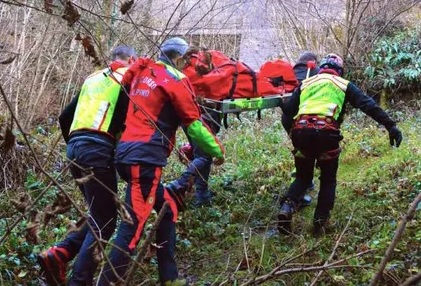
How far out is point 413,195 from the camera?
6.14 metres

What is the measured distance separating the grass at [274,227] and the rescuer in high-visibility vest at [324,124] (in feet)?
0.84

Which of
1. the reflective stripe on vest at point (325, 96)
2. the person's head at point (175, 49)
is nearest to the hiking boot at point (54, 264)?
the person's head at point (175, 49)

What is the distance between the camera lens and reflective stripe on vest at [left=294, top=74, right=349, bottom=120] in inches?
214

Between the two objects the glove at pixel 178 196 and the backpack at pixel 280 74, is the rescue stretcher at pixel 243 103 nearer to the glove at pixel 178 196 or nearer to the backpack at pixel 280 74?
the backpack at pixel 280 74

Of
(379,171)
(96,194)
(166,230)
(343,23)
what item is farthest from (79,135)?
(343,23)

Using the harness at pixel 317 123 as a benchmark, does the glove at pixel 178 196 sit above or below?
below

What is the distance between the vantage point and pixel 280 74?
6.36m

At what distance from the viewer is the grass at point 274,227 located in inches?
179

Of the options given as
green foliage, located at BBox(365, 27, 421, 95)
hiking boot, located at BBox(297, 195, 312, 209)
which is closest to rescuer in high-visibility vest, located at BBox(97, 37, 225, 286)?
hiking boot, located at BBox(297, 195, 312, 209)

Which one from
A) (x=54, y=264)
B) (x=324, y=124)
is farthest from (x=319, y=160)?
(x=54, y=264)

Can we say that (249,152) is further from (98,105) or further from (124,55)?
(98,105)

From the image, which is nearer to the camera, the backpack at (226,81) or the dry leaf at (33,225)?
the dry leaf at (33,225)

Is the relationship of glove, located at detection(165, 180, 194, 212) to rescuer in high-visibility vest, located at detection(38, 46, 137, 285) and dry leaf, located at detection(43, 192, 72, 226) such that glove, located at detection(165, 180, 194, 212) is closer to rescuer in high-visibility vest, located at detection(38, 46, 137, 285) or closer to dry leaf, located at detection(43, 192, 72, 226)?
rescuer in high-visibility vest, located at detection(38, 46, 137, 285)

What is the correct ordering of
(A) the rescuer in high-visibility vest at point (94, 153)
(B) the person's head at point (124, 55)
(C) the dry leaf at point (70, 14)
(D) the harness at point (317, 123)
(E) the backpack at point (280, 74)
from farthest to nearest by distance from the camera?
(E) the backpack at point (280, 74) → (D) the harness at point (317, 123) → (B) the person's head at point (124, 55) → (A) the rescuer in high-visibility vest at point (94, 153) → (C) the dry leaf at point (70, 14)
